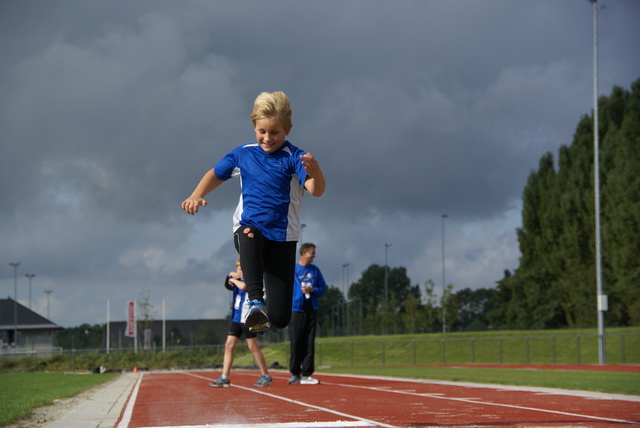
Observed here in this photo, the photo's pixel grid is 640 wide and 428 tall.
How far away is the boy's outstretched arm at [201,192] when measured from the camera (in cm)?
577

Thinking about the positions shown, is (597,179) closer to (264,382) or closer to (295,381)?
(295,381)

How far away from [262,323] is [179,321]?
123 meters

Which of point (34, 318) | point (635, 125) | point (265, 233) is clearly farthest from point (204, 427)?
point (34, 318)

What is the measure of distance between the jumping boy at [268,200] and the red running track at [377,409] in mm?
1139

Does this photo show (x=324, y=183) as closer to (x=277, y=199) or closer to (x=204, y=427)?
(x=277, y=199)

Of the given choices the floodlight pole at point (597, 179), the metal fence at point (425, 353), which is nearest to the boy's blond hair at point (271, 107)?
the floodlight pole at point (597, 179)

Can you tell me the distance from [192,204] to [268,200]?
59 centimetres

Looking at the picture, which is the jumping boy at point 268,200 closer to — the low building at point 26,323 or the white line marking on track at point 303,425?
the white line marking on track at point 303,425

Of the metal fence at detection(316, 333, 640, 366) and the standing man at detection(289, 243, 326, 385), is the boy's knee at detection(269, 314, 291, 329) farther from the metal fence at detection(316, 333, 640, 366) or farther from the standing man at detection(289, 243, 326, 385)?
the metal fence at detection(316, 333, 640, 366)

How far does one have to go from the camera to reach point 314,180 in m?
5.61

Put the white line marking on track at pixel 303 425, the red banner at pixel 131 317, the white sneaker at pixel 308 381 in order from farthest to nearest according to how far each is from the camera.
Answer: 1. the red banner at pixel 131 317
2. the white sneaker at pixel 308 381
3. the white line marking on track at pixel 303 425

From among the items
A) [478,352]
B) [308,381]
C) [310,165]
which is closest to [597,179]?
[478,352]

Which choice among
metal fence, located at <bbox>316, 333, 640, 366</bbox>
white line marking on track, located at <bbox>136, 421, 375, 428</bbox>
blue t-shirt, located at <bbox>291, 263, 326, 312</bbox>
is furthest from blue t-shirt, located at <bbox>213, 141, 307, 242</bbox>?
metal fence, located at <bbox>316, 333, 640, 366</bbox>

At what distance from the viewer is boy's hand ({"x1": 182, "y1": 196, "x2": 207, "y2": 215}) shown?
575cm
